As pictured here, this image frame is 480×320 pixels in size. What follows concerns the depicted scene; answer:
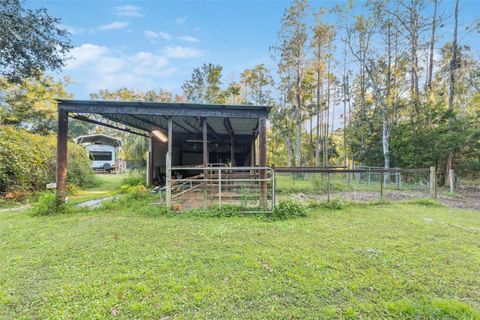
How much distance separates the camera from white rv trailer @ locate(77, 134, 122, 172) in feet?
68.9

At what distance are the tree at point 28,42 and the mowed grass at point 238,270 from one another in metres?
8.13

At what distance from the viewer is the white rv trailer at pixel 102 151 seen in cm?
2100

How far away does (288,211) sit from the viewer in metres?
5.44

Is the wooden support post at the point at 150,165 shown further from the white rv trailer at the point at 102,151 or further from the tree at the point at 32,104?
the white rv trailer at the point at 102,151

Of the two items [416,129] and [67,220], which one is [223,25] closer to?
[67,220]

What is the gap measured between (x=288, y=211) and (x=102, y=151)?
21296mm

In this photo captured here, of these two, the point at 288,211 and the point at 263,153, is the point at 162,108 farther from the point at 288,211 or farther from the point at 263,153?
the point at 288,211

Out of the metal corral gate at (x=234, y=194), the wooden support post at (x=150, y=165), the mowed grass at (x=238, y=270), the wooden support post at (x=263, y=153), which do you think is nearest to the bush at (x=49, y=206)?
the mowed grass at (x=238, y=270)

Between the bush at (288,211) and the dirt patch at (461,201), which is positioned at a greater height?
the bush at (288,211)

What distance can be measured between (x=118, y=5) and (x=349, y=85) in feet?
58.5

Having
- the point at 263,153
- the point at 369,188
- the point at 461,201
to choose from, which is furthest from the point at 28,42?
the point at 461,201

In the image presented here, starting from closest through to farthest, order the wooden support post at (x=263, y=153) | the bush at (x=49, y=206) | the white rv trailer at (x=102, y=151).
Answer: the bush at (x=49, y=206)
the wooden support post at (x=263, y=153)
the white rv trailer at (x=102, y=151)

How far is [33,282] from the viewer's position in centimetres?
244

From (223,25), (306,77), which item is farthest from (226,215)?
(306,77)
